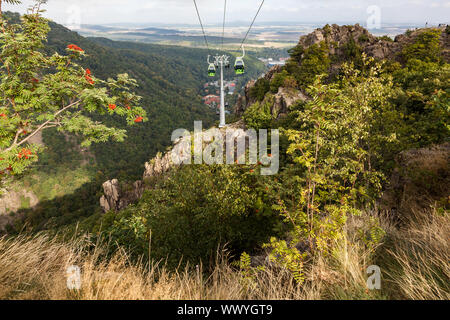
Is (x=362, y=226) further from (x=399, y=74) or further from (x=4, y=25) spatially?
(x=399, y=74)

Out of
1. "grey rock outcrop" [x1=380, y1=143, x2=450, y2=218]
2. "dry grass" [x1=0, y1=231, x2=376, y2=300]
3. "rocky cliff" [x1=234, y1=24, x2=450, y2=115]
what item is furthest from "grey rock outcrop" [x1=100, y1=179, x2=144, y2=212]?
"grey rock outcrop" [x1=380, y1=143, x2=450, y2=218]

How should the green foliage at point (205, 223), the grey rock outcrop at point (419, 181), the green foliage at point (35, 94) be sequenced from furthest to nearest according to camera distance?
the green foliage at point (205, 223), the grey rock outcrop at point (419, 181), the green foliage at point (35, 94)

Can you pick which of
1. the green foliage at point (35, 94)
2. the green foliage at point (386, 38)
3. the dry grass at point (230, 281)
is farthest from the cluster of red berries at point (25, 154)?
the green foliage at point (386, 38)

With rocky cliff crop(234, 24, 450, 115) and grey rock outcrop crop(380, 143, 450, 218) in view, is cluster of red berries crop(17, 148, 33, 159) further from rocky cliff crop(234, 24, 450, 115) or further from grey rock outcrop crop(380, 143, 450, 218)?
rocky cliff crop(234, 24, 450, 115)

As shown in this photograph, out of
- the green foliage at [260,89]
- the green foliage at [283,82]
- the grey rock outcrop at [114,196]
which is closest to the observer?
the green foliage at [283,82]

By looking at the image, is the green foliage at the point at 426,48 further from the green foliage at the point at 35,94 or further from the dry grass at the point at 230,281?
the green foliage at the point at 35,94

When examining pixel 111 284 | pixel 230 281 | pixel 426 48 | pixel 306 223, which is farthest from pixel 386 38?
pixel 111 284

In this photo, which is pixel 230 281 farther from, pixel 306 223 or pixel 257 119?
pixel 257 119

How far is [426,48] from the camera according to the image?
19.5m

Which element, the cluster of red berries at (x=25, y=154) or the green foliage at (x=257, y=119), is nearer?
the cluster of red berries at (x=25, y=154)

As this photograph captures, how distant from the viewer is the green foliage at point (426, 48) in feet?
62.2

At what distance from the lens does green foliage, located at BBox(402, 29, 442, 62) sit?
62.2 feet

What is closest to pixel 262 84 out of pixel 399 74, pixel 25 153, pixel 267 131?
pixel 267 131

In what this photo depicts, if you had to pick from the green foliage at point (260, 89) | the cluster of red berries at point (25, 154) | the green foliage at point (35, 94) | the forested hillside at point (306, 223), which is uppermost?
the green foliage at point (260, 89)
